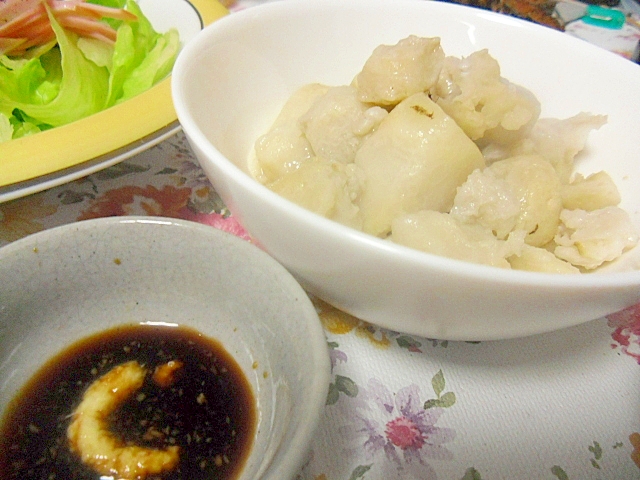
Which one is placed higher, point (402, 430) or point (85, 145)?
point (85, 145)

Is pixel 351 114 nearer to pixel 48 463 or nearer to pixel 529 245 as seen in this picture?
pixel 529 245

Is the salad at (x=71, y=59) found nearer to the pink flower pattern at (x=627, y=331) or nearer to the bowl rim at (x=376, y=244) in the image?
the bowl rim at (x=376, y=244)

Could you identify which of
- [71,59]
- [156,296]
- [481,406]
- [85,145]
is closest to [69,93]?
[71,59]

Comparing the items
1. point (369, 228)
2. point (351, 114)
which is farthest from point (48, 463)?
point (351, 114)

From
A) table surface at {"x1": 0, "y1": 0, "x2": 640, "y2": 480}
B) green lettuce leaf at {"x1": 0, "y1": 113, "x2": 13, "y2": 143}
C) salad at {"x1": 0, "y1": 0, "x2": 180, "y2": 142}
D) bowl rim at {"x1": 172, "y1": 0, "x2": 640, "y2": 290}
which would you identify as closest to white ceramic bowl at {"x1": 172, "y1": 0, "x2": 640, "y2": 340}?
bowl rim at {"x1": 172, "y1": 0, "x2": 640, "y2": 290}

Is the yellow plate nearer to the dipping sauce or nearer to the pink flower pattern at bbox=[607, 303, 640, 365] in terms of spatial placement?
the dipping sauce

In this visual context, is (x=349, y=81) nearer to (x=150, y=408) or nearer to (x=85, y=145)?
(x=85, y=145)
